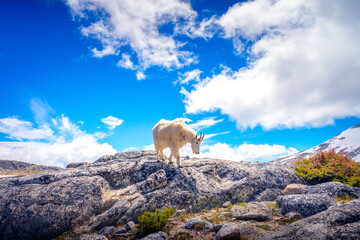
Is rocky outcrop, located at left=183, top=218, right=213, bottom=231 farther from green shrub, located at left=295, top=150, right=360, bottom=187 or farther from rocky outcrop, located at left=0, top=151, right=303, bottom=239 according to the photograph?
green shrub, located at left=295, top=150, right=360, bottom=187

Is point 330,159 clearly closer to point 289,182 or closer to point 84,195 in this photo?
point 289,182

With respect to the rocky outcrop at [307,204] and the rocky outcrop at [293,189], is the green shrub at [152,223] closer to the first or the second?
the rocky outcrop at [307,204]

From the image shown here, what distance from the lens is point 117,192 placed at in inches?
426

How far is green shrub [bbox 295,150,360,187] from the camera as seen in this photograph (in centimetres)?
1219

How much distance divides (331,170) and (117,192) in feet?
49.6

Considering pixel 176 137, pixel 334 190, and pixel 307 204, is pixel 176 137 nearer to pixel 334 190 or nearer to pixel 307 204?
pixel 307 204

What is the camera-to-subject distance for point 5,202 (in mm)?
8336

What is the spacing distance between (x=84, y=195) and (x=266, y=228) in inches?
357

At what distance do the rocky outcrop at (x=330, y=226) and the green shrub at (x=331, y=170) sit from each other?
8.50 m

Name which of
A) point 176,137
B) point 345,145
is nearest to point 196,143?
point 176,137

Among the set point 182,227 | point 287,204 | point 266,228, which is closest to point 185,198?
point 182,227

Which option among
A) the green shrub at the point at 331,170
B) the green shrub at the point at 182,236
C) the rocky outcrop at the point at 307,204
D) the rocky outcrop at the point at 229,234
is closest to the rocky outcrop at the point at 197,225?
the green shrub at the point at 182,236

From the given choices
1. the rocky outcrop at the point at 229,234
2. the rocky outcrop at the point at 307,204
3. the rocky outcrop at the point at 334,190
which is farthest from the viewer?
the rocky outcrop at the point at 334,190

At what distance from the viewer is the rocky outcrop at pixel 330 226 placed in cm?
428
